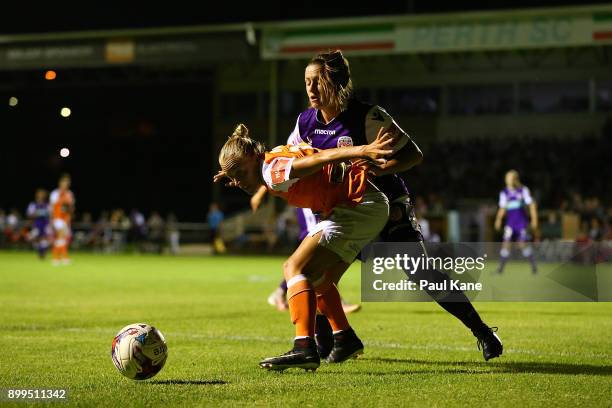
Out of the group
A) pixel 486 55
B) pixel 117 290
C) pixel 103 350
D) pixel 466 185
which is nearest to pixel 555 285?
pixel 117 290

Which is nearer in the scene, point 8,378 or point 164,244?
point 8,378

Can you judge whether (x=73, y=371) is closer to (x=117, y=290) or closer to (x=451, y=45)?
(x=117, y=290)

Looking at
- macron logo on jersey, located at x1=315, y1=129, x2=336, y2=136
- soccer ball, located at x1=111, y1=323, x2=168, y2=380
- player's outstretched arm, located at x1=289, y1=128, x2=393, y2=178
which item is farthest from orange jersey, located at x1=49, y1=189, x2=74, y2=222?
player's outstretched arm, located at x1=289, y1=128, x2=393, y2=178

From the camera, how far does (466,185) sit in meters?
35.4

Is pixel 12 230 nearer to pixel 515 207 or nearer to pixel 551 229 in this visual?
pixel 551 229

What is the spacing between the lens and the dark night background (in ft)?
145

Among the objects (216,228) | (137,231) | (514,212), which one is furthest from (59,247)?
(514,212)

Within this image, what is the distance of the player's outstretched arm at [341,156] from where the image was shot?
217 inches

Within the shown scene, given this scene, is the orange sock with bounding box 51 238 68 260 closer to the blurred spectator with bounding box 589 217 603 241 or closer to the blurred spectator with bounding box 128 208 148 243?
the blurred spectator with bounding box 128 208 148 243

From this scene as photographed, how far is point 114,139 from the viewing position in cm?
4700

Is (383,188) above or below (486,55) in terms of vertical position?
below

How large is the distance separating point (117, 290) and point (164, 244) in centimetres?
1966

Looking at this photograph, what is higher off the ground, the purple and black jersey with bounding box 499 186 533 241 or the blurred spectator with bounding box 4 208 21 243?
the purple and black jersey with bounding box 499 186 533 241

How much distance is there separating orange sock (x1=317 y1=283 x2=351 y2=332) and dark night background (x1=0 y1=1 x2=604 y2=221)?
36.2 m
